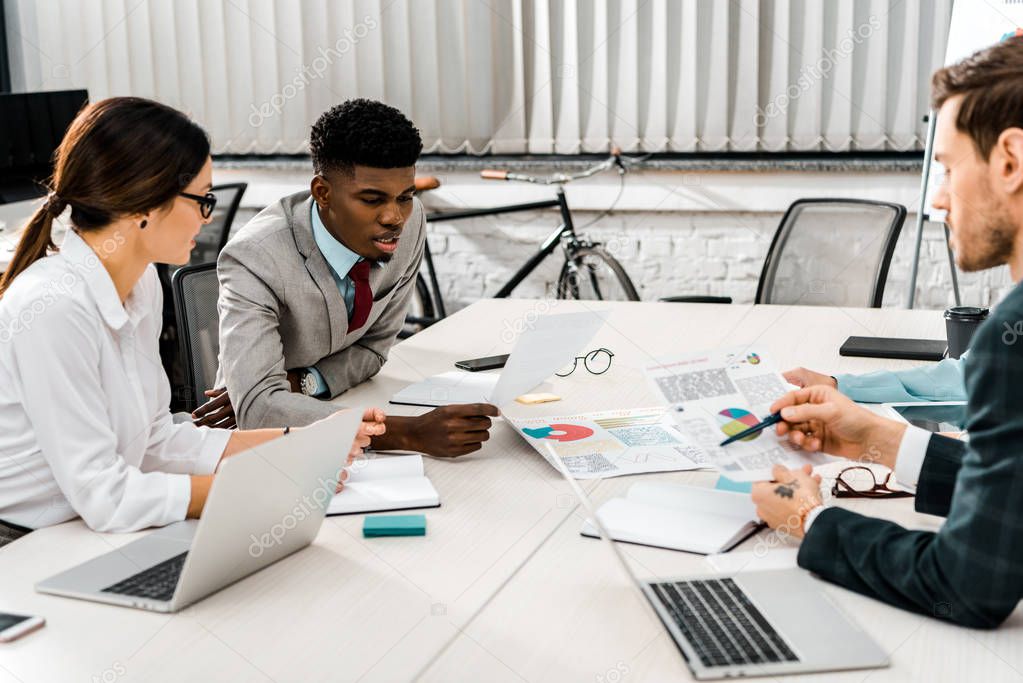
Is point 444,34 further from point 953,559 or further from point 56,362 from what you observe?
point 953,559

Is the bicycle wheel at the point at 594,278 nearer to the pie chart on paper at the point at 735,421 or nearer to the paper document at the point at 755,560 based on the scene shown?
the pie chart on paper at the point at 735,421

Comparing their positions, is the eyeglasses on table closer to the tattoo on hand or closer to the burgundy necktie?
the burgundy necktie

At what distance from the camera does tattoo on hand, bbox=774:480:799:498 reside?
1.35 metres

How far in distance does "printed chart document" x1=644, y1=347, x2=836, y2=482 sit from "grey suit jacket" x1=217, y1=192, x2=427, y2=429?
69 centimetres

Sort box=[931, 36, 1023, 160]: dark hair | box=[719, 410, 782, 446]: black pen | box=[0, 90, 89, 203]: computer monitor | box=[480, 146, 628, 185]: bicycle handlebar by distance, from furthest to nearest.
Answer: box=[480, 146, 628, 185]: bicycle handlebar, box=[0, 90, 89, 203]: computer monitor, box=[719, 410, 782, 446]: black pen, box=[931, 36, 1023, 160]: dark hair

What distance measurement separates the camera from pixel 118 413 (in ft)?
4.99

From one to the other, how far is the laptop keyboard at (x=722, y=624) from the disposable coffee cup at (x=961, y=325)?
3.69 feet

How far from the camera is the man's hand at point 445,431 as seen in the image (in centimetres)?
172

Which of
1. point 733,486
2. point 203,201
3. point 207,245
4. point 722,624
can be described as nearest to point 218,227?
point 207,245

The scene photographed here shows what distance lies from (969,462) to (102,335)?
1120 millimetres

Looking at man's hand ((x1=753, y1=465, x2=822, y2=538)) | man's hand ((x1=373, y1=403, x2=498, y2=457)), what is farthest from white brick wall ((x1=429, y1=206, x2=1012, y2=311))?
man's hand ((x1=753, y1=465, x2=822, y2=538))

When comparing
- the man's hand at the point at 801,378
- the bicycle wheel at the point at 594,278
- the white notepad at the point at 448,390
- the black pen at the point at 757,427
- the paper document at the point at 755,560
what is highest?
the black pen at the point at 757,427

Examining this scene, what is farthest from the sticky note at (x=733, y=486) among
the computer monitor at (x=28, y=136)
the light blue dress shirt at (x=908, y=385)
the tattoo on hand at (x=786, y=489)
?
the computer monitor at (x=28, y=136)

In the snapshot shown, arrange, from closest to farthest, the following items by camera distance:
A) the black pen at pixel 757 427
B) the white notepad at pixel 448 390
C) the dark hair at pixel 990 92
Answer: the dark hair at pixel 990 92
the black pen at pixel 757 427
the white notepad at pixel 448 390
